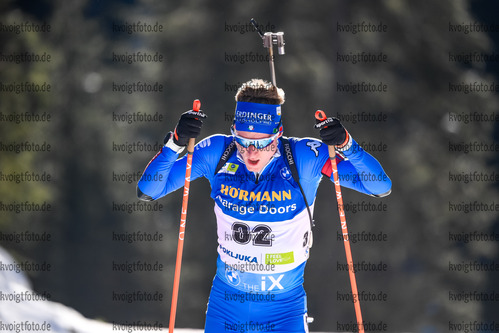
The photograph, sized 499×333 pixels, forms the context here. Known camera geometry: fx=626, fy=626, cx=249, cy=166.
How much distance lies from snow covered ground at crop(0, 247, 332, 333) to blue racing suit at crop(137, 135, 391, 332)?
8.33 feet

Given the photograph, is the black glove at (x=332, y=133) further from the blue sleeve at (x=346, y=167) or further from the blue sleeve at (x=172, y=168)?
the blue sleeve at (x=172, y=168)

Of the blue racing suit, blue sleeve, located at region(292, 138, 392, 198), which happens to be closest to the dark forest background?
blue sleeve, located at region(292, 138, 392, 198)

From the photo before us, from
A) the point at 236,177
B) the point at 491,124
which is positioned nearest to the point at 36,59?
the point at 491,124

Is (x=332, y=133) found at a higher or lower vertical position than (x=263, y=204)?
higher

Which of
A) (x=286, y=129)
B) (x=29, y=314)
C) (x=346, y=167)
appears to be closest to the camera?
(x=346, y=167)

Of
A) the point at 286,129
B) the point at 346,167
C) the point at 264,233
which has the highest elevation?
the point at 346,167

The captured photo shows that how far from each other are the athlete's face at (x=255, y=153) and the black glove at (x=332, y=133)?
32cm

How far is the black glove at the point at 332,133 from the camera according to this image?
3.85 metres

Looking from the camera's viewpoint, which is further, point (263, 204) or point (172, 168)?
point (172, 168)

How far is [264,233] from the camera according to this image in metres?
3.87

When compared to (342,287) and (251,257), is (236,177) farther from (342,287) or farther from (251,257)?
(342,287)

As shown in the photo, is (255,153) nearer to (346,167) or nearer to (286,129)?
(346,167)

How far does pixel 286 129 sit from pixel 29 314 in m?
8.67

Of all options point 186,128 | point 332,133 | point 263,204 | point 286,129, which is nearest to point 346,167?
point 332,133
